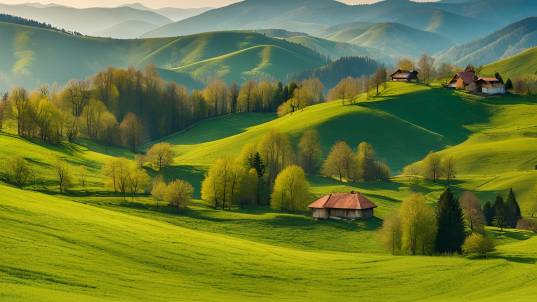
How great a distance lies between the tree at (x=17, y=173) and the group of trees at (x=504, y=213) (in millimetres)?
71742

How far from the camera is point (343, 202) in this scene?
9638 cm

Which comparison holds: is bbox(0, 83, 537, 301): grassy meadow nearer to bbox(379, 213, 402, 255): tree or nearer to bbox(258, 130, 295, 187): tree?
bbox(379, 213, 402, 255): tree

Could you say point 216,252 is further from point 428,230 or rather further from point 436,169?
point 436,169

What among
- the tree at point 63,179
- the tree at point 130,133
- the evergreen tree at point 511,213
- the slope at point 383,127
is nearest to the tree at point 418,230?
the evergreen tree at point 511,213

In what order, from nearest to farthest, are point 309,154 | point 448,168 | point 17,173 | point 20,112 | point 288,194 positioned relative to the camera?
point 17,173
point 288,194
point 448,168
point 20,112
point 309,154

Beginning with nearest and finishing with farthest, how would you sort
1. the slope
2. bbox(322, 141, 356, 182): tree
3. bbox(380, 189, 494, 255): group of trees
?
bbox(380, 189, 494, 255): group of trees < bbox(322, 141, 356, 182): tree < the slope

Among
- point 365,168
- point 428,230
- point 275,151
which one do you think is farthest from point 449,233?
point 365,168

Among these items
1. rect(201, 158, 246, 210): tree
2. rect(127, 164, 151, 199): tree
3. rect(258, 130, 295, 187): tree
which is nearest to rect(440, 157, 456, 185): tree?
rect(258, 130, 295, 187): tree

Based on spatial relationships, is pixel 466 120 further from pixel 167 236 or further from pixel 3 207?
pixel 3 207

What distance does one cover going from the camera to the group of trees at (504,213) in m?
102

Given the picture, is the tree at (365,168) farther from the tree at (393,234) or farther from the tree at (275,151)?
the tree at (393,234)

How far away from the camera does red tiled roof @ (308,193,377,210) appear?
95.0 meters

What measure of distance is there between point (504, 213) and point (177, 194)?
52027 millimetres

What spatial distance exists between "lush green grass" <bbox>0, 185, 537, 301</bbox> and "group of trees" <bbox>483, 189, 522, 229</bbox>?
28109 mm
